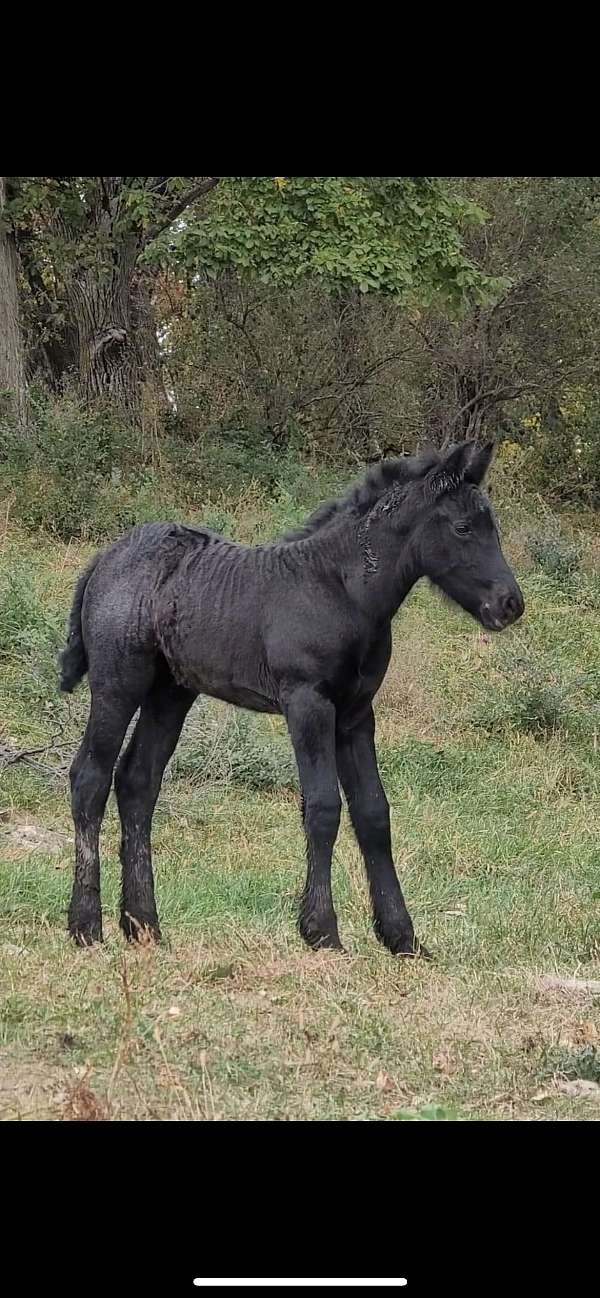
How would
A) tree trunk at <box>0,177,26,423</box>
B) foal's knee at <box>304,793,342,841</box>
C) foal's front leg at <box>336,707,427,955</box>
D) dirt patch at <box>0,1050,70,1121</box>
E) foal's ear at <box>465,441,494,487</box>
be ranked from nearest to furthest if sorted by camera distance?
dirt patch at <box>0,1050,70,1121</box> < foal's ear at <box>465,441,494,487</box> < foal's knee at <box>304,793,342,841</box> < foal's front leg at <box>336,707,427,955</box> < tree trunk at <box>0,177,26,423</box>

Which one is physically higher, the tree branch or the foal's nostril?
the tree branch

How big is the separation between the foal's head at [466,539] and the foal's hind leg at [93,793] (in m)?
1.84

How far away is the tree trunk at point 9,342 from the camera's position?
63.4 feet

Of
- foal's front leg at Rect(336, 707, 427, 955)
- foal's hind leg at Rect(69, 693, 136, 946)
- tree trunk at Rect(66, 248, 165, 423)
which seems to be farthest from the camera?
tree trunk at Rect(66, 248, 165, 423)

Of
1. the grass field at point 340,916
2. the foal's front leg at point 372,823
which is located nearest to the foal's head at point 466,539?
the foal's front leg at point 372,823

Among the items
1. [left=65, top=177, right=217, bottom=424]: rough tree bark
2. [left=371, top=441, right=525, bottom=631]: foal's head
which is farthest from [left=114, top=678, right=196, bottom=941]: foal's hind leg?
[left=65, top=177, right=217, bottom=424]: rough tree bark

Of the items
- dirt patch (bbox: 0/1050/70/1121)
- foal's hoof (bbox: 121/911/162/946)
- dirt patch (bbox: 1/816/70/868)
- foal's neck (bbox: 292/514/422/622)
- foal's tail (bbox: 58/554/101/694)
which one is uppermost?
foal's neck (bbox: 292/514/422/622)

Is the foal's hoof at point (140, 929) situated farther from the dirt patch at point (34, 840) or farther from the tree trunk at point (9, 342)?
the tree trunk at point (9, 342)

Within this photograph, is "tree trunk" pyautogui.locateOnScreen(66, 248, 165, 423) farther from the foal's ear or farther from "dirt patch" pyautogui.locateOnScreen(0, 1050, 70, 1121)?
"dirt patch" pyautogui.locateOnScreen(0, 1050, 70, 1121)

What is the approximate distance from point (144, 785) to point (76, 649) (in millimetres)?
869

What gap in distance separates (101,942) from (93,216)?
16.1 m

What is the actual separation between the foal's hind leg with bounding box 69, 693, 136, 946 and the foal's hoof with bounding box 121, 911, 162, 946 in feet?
0.44

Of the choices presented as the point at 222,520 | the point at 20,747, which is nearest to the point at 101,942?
the point at 20,747

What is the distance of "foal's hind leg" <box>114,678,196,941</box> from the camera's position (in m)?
7.29
